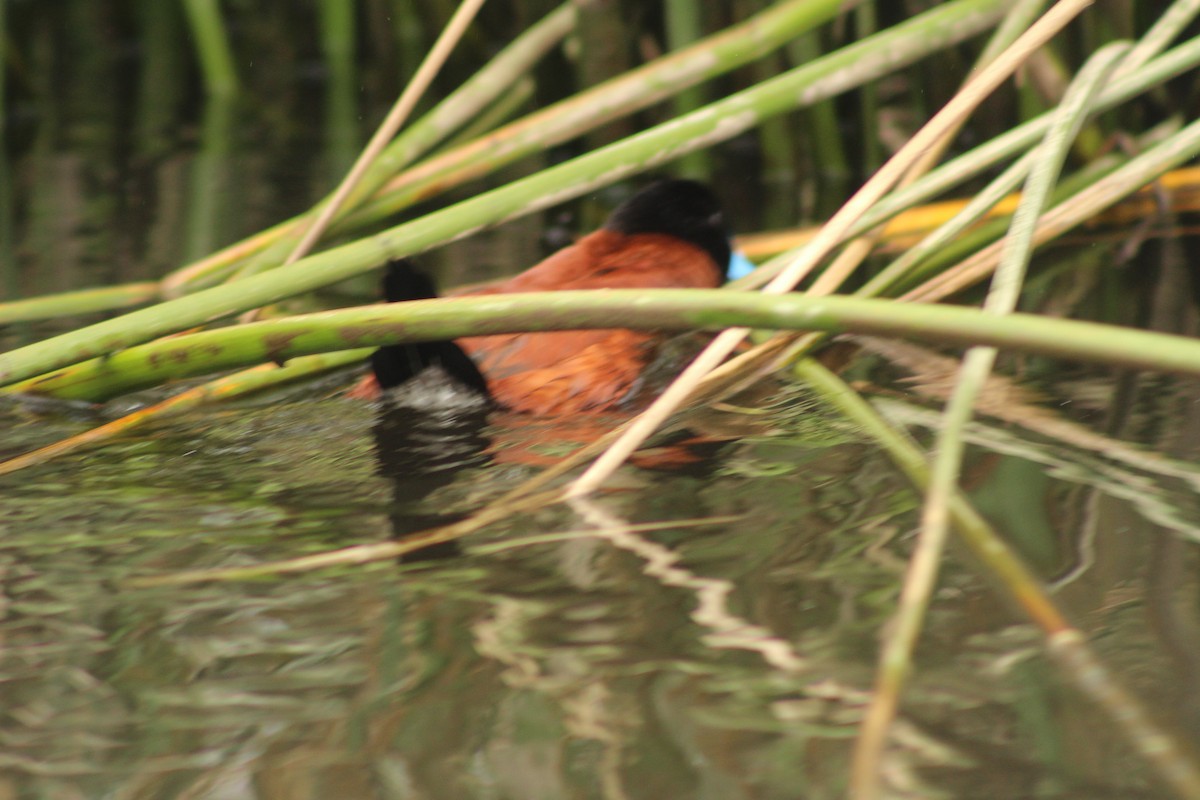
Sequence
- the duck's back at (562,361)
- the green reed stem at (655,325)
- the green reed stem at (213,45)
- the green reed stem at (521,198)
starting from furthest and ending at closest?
the green reed stem at (213,45), the duck's back at (562,361), the green reed stem at (521,198), the green reed stem at (655,325)

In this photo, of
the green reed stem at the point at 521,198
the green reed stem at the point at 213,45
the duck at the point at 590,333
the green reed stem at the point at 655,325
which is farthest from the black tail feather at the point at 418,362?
the green reed stem at the point at 213,45

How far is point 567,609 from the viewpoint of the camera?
113 centimetres

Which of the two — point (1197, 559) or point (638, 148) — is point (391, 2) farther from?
point (1197, 559)

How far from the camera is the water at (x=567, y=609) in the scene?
910mm

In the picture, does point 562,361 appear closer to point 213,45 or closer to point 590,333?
point 590,333

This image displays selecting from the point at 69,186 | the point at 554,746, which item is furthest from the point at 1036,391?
the point at 69,186

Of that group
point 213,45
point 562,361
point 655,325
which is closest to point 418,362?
point 562,361

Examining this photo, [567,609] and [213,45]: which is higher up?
[213,45]

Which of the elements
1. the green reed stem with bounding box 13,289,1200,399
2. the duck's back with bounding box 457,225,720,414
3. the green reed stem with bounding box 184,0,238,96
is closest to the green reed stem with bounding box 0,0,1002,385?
the green reed stem with bounding box 13,289,1200,399

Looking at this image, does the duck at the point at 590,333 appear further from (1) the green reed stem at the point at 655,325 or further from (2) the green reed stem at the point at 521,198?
(1) the green reed stem at the point at 655,325

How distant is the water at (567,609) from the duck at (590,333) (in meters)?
0.06

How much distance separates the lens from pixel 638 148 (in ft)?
5.18

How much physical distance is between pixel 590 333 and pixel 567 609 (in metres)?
0.66

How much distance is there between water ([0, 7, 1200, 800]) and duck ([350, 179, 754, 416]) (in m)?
0.06
